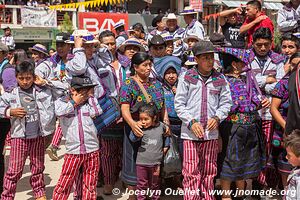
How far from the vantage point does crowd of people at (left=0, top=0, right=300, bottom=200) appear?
3703 millimetres

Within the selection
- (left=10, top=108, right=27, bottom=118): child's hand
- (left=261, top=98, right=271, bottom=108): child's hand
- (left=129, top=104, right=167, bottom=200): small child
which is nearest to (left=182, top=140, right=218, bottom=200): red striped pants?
(left=129, top=104, right=167, bottom=200): small child

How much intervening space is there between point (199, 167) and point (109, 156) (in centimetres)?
120

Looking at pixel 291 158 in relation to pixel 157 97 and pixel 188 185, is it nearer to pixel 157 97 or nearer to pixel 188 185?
pixel 188 185

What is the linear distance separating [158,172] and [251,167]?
97cm

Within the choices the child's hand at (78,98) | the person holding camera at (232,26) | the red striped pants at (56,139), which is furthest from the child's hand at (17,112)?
the person holding camera at (232,26)

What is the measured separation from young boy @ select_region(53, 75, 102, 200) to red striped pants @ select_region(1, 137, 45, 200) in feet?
1.85

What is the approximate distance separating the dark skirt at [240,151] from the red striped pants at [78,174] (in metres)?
1.33

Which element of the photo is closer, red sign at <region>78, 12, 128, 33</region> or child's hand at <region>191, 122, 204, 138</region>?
child's hand at <region>191, 122, 204, 138</region>

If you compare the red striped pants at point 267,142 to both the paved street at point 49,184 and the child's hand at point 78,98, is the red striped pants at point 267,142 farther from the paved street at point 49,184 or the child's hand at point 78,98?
the child's hand at point 78,98

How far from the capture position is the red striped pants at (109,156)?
177 inches

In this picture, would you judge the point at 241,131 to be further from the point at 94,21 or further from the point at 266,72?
the point at 94,21

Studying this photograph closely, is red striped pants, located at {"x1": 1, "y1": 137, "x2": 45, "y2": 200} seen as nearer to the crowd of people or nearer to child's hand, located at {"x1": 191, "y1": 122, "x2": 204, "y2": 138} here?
the crowd of people

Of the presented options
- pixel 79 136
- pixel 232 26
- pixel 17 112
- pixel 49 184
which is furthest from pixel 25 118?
pixel 232 26

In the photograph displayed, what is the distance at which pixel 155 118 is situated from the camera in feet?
12.6
